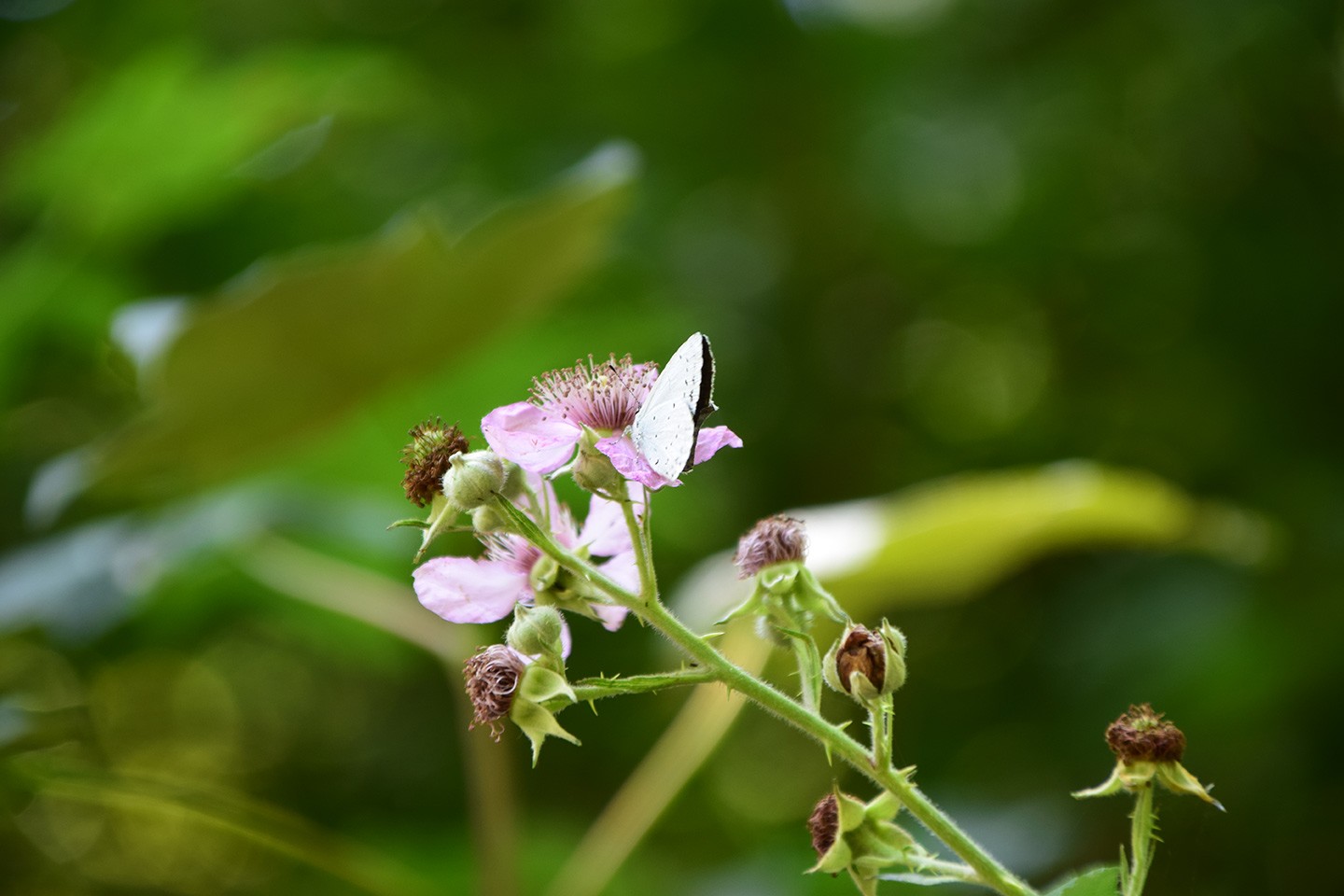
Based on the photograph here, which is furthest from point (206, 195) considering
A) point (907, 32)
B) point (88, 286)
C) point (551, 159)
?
point (907, 32)

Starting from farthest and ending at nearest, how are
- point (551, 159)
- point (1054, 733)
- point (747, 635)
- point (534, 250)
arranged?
point (551, 159), point (1054, 733), point (747, 635), point (534, 250)

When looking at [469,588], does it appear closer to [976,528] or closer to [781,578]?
[781,578]

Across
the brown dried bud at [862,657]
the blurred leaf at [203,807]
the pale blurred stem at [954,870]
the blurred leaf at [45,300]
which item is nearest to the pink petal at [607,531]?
the brown dried bud at [862,657]

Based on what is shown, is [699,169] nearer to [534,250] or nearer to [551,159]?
[551,159]

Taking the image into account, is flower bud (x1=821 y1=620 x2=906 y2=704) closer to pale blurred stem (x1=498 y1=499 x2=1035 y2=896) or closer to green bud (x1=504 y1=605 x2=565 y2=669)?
pale blurred stem (x1=498 y1=499 x2=1035 y2=896)

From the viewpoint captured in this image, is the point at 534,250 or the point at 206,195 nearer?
the point at 534,250

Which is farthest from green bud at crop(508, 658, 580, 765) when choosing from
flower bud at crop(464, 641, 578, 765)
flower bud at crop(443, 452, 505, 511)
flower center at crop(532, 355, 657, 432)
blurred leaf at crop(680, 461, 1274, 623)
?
blurred leaf at crop(680, 461, 1274, 623)

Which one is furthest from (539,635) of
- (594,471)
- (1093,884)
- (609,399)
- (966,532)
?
(966,532)
